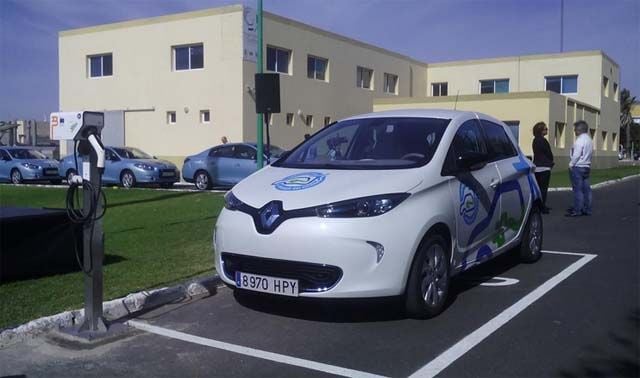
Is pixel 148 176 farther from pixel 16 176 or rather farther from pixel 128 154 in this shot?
pixel 16 176

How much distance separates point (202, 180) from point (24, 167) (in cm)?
834

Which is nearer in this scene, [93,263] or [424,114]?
[93,263]

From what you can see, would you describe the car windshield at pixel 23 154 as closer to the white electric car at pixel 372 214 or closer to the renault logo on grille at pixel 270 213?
the white electric car at pixel 372 214

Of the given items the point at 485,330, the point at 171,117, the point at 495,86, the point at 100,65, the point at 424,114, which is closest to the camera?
the point at 485,330

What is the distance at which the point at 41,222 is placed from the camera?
6.78 metres

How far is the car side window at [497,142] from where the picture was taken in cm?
696

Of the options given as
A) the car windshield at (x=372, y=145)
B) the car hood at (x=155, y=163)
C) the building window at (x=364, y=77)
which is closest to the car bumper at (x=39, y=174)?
the car hood at (x=155, y=163)

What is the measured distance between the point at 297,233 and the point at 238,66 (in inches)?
867

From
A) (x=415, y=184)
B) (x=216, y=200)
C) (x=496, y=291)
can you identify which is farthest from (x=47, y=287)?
(x=216, y=200)

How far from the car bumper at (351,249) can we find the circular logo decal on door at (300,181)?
1.41ft

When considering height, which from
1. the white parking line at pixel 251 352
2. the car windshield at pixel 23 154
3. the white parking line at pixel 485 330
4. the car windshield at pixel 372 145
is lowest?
the white parking line at pixel 251 352

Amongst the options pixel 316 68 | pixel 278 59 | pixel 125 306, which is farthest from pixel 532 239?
pixel 316 68

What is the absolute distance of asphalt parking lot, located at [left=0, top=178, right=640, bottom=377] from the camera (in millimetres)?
4391

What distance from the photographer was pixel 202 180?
19.8 meters
